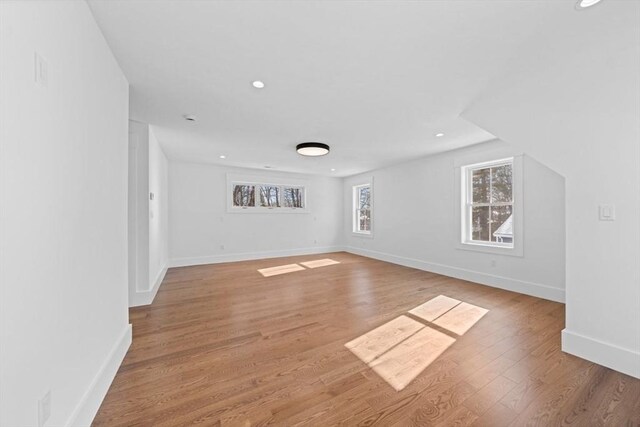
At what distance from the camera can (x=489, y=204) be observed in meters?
4.13

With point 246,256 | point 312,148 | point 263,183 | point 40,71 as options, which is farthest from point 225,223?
point 40,71

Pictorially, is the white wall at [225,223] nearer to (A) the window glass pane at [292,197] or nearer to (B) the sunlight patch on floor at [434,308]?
(A) the window glass pane at [292,197]

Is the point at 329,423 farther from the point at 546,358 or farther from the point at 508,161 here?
the point at 508,161

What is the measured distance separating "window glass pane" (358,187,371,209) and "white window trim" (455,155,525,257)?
2.85m

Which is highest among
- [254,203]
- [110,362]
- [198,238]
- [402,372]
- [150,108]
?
[150,108]

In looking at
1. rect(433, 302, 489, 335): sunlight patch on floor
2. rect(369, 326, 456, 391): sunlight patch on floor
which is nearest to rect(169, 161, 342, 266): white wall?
rect(433, 302, 489, 335): sunlight patch on floor

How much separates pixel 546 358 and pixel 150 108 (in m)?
4.54

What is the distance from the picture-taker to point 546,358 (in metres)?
2.01

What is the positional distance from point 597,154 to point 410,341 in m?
2.17

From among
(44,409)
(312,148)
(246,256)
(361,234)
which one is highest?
(312,148)

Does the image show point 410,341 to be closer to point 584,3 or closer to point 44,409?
point 44,409

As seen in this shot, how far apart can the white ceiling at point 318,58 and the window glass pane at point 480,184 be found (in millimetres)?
1001

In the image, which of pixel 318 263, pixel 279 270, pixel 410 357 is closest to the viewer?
pixel 410 357

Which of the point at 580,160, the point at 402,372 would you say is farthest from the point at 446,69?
the point at 402,372
